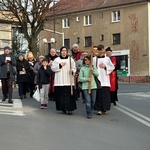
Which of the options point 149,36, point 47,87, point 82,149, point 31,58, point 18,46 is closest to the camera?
point 82,149

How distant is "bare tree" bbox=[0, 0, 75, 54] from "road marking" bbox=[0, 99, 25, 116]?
55.8 feet

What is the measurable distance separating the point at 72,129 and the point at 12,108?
391 cm

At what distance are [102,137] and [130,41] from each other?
41.2m

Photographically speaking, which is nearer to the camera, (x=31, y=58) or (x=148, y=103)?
(x=148, y=103)

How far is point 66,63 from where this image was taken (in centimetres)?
1098

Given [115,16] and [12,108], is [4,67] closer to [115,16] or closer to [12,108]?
[12,108]

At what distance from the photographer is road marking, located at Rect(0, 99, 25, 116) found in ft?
36.8

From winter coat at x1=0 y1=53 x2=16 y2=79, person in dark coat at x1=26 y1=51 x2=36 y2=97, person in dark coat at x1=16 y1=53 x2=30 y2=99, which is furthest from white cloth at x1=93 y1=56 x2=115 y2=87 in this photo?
person in dark coat at x1=26 y1=51 x2=36 y2=97

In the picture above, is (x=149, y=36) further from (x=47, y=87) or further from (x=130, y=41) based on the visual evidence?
(x=47, y=87)

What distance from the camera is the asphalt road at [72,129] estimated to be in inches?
289

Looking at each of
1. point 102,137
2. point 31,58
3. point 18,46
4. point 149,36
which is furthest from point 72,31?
point 102,137

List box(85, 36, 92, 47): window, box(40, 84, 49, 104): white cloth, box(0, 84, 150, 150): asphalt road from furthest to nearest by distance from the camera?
1. box(85, 36, 92, 47): window
2. box(40, 84, 49, 104): white cloth
3. box(0, 84, 150, 150): asphalt road

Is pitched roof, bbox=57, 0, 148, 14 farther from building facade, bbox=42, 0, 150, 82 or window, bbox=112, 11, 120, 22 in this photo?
window, bbox=112, 11, 120, 22

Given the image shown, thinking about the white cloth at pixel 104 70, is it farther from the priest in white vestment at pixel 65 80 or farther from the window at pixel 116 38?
the window at pixel 116 38
